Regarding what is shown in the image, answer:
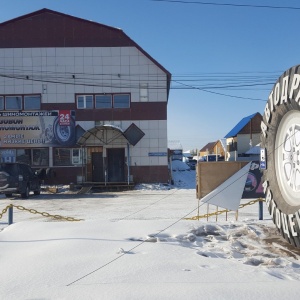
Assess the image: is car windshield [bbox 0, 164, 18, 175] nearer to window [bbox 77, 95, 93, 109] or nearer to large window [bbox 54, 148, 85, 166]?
large window [bbox 54, 148, 85, 166]

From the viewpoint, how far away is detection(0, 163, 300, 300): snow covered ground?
12.6 ft

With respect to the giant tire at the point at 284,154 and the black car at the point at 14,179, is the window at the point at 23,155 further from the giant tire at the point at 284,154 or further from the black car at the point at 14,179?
the giant tire at the point at 284,154

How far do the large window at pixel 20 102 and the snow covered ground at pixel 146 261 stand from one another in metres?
21.5

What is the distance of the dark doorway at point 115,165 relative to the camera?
91.2 ft

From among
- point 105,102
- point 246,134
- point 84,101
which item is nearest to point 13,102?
point 84,101

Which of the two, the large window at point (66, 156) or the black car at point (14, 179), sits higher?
the large window at point (66, 156)

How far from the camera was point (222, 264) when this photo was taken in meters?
4.63

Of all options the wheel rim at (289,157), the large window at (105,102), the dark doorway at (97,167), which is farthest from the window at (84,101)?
the wheel rim at (289,157)

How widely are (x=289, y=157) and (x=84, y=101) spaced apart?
22.7 m

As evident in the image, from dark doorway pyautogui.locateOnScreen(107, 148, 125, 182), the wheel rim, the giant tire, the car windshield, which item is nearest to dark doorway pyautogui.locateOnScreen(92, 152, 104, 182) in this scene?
dark doorway pyautogui.locateOnScreen(107, 148, 125, 182)

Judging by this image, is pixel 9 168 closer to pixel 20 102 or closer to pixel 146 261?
pixel 20 102

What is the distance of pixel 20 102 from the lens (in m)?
Answer: 27.5

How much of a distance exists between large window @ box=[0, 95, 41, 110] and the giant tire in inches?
909

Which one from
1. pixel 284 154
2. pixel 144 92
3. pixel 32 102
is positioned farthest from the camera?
pixel 32 102
